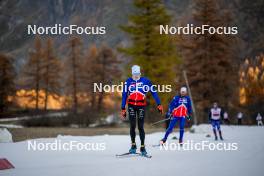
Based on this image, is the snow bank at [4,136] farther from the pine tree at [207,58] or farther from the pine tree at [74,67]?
the pine tree at [74,67]

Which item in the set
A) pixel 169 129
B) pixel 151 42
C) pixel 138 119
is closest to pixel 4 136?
pixel 169 129

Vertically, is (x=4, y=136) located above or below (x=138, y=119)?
below

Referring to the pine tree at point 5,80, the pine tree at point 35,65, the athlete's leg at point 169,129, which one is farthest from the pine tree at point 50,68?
the athlete's leg at point 169,129

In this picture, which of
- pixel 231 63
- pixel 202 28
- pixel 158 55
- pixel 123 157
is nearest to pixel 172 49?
pixel 158 55

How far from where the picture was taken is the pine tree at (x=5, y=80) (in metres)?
52.9

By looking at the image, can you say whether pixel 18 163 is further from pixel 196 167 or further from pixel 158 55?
pixel 158 55

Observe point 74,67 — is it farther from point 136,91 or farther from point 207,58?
point 136,91

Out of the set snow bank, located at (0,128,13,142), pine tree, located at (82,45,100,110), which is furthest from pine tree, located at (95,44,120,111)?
snow bank, located at (0,128,13,142)

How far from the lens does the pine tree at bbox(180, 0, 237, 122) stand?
131 feet

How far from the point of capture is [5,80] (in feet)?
177

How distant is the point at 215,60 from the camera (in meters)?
39.7

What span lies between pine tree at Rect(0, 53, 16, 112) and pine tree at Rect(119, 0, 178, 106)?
25.0 m

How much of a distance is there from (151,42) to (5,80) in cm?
2791

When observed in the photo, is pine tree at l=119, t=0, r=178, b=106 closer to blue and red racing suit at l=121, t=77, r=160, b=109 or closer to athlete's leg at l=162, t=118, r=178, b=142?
athlete's leg at l=162, t=118, r=178, b=142
